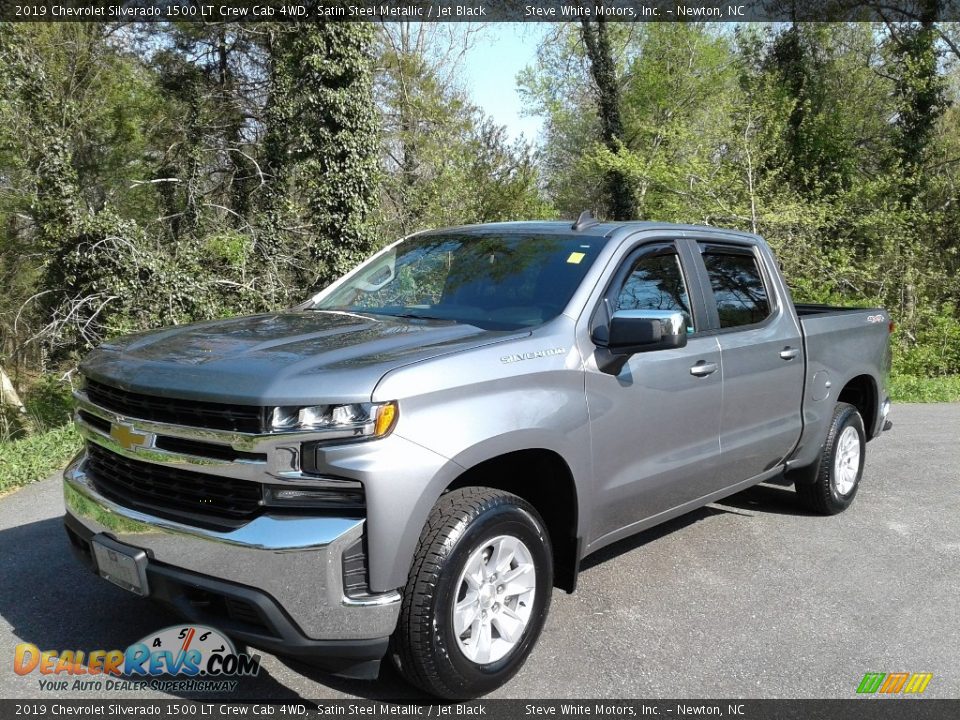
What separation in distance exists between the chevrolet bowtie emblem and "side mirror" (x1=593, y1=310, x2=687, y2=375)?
6.44 ft

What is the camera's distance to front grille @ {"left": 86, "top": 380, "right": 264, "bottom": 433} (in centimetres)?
289

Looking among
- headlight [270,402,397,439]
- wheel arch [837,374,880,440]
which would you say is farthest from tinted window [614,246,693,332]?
wheel arch [837,374,880,440]

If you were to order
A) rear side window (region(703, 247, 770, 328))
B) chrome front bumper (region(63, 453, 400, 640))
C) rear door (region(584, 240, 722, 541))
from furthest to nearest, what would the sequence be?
1. rear side window (region(703, 247, 770, 328))
2. rear door (region(584, 240, 722, 541))
3. chrome front bumper (region(63, 453, 400, 640))

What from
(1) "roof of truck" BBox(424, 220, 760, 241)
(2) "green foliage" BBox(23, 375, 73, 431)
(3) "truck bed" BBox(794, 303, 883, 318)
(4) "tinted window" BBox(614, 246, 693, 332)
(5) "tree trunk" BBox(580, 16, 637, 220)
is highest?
(5) "tree trunk" BBox(580, 16, 637, 220)

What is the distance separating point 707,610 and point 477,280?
2093mm

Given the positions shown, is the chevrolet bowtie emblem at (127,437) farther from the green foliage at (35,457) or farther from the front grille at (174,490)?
the green foliage at (35,457)

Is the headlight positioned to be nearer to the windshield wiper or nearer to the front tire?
the front tire

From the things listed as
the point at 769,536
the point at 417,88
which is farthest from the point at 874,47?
the point at 769,536

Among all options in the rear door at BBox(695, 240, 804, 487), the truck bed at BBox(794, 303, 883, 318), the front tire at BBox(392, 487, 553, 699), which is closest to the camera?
the front tire at BBox(392, 487, 553, 699)

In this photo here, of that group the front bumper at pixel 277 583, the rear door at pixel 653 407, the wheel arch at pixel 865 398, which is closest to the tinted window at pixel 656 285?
the rear door at pixel 653 407

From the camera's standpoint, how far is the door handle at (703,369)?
171 inches

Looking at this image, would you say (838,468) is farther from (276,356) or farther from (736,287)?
(276,356)

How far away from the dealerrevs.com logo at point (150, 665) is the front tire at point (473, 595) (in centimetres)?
91

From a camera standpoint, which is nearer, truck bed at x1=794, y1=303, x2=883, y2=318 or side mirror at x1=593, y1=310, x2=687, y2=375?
side mirror at x1=593, y1=310, x2=687, y2=375
